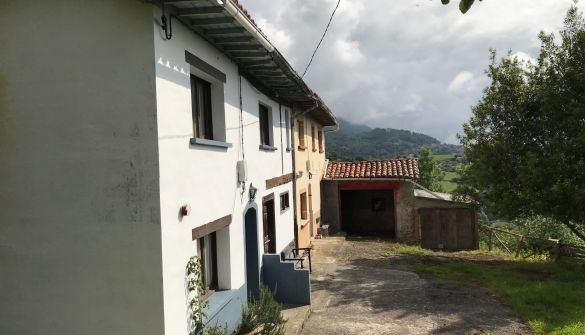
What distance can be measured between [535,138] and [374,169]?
24.1 feet

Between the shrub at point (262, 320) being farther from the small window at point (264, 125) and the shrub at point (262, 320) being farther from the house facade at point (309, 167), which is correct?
the house facade at point (309, 167)

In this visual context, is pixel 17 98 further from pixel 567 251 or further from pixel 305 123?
pixel 567 251

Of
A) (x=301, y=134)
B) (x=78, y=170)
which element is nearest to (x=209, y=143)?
(x=78, y=170)

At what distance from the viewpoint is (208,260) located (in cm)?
685

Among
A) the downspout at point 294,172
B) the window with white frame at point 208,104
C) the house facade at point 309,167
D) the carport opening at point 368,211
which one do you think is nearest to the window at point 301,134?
the house facade at point 309,167

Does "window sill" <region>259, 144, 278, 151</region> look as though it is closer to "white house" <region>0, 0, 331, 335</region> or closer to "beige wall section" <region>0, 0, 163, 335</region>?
"white house" <region>0, 0, 331, 335</region>

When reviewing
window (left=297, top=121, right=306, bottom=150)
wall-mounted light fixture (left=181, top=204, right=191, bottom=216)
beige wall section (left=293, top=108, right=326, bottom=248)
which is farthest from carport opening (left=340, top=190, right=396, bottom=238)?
wall-mounted light fixture (left=181, top=204, right=191, bottom=216)

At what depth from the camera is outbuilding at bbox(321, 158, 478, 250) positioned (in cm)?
1623

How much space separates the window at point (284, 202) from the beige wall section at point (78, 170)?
6.36 m

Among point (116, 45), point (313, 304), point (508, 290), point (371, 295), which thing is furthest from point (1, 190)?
point (508, 290)

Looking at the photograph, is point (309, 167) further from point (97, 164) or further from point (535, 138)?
point (97, 164)

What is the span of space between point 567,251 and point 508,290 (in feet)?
16.3

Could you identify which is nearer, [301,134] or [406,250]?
[301,134]

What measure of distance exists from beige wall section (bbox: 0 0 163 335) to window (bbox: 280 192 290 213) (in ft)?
20.9
